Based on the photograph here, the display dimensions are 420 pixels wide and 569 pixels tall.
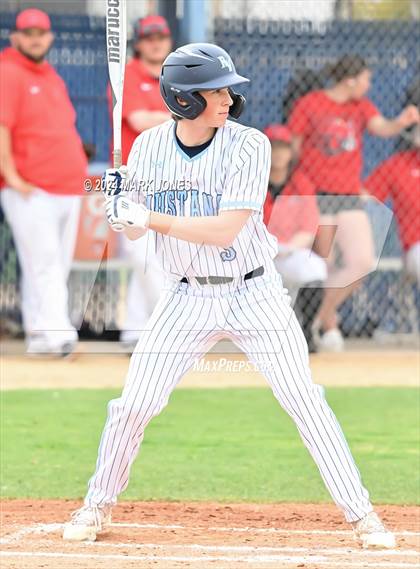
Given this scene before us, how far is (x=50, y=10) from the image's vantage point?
1177 cm

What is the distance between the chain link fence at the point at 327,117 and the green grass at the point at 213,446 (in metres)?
1.66

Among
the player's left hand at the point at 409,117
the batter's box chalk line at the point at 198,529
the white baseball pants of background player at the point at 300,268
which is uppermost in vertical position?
the batter's box chalk line at the point at 198,529

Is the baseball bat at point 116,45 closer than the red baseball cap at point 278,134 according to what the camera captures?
Yes

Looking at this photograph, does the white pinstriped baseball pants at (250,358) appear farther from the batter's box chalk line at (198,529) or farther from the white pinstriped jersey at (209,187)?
the batter's box chalk line at (198,529)

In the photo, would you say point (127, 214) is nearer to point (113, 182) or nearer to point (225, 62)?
point (113, 182)

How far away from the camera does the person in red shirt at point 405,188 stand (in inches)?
443

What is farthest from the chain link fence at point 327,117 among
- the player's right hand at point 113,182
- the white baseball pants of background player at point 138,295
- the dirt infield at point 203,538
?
the player's right hand at point 113,182

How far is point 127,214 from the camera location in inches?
197

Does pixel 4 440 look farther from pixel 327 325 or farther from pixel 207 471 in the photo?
pixel 327 325

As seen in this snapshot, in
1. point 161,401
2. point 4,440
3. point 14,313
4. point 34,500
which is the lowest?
point 14,313

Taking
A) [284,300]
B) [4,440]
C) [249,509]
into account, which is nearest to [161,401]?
[284,300]

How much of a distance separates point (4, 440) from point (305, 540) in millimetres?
2675

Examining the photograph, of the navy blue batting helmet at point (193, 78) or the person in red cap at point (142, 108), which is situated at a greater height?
the navy blue batting helmet at point (193, 78)

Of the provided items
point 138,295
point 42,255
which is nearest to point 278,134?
point 138,295
